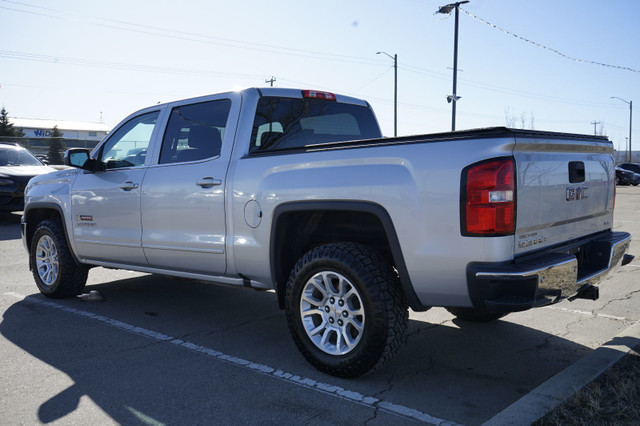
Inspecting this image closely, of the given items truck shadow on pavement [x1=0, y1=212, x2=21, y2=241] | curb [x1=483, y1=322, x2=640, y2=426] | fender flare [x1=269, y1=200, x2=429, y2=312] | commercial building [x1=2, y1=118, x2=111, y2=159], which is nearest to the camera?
curb [x1=483, y1=322, x2=640, y2=426]

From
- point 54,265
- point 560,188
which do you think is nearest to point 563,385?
point 560,188

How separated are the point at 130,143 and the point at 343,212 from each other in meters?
2.59

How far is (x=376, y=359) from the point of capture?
3.69 meters

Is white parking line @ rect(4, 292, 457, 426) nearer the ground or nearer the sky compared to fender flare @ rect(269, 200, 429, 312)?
nearer the ground

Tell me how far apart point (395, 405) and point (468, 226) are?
1.13 meters

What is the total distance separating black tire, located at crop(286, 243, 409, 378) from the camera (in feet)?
12.0

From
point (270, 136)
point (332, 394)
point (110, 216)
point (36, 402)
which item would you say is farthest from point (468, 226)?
point (110, 216)

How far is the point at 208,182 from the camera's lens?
4.62 meters

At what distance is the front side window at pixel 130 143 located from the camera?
5.45 meters

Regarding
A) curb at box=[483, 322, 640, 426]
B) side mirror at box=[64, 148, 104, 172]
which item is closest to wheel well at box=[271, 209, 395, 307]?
curb at box=[483, 322, 640, 426]

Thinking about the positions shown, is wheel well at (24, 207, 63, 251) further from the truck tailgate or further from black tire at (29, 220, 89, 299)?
the truck tailgate

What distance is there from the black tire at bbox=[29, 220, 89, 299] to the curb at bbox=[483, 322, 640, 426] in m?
4.59

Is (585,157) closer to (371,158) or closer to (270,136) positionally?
(371,158)

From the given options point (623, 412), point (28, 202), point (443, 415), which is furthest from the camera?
point (28, 202)
